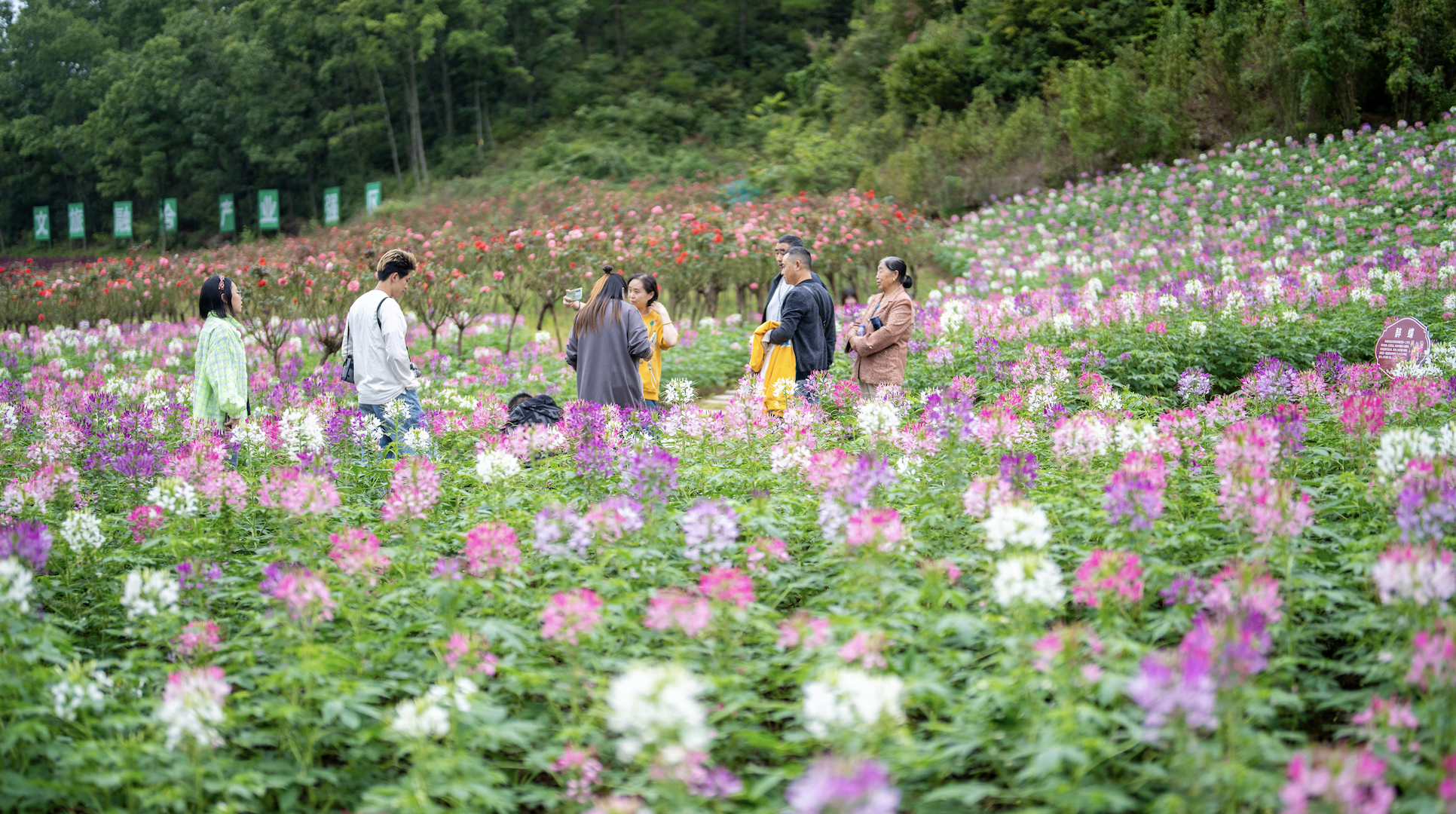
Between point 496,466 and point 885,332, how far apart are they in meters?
3.20

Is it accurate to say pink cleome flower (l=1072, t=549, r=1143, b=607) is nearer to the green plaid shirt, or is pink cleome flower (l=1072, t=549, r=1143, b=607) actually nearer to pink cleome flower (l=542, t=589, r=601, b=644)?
pink cleome flower (l=542, t=589, r=601, b=644)

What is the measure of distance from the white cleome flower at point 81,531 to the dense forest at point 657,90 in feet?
63.9

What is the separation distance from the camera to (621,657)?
2.99m

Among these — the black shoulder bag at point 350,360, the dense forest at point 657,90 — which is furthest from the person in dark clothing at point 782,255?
the dense forest at point 657,90

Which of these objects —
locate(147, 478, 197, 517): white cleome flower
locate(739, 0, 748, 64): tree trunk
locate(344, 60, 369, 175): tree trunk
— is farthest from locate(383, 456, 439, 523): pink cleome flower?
locate(344, 60, 369, 175): tree trunk

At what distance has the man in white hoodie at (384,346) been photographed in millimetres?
5570

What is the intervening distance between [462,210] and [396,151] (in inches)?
890

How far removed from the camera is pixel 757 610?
313 centimetres

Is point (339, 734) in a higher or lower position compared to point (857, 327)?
lower

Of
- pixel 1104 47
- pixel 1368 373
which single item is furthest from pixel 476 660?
pixel 1104 47

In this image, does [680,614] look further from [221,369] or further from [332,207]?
[332,207]

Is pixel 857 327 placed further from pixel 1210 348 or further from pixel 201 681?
pixel 201 681

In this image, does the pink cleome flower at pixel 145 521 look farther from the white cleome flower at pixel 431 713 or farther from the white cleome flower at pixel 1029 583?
the white cleome flower at pixel 1029 583

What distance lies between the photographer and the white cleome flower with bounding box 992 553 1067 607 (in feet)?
8.30
